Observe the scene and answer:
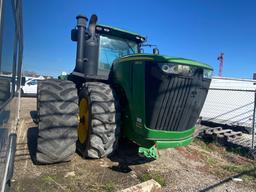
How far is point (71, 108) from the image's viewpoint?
13.2ft

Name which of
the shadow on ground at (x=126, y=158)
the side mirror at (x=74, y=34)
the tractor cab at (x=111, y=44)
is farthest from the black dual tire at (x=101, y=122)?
the side mirror at (x=74, y=34)

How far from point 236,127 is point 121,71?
6.82 m

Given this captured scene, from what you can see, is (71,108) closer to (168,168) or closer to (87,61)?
(87,61)

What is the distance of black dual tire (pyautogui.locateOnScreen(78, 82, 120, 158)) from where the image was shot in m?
4.04

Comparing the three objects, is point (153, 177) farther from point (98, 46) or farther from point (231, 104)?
point (231, 104)

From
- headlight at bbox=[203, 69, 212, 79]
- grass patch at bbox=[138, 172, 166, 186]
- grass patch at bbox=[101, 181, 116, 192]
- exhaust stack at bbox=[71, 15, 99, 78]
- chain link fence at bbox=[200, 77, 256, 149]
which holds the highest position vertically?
exhaust stack at bbox=[71, 15, 99, 78]

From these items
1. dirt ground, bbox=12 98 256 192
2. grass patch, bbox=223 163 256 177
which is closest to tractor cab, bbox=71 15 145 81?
dirt ground, bbox=12 98 256 192

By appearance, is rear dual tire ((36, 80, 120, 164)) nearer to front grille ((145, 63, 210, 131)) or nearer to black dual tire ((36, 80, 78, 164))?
black dual tire ((36, 80, 78, 164))

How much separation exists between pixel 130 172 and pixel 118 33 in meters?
3.05

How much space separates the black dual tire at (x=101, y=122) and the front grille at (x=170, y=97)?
0.75 metres

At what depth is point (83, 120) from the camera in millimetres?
4637

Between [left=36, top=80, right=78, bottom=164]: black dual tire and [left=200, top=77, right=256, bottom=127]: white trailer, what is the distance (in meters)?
6.47

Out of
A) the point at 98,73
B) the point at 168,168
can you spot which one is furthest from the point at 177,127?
the point at 98,73

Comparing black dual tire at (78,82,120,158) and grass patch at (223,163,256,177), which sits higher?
black dual tire at (78,82,120,158)
